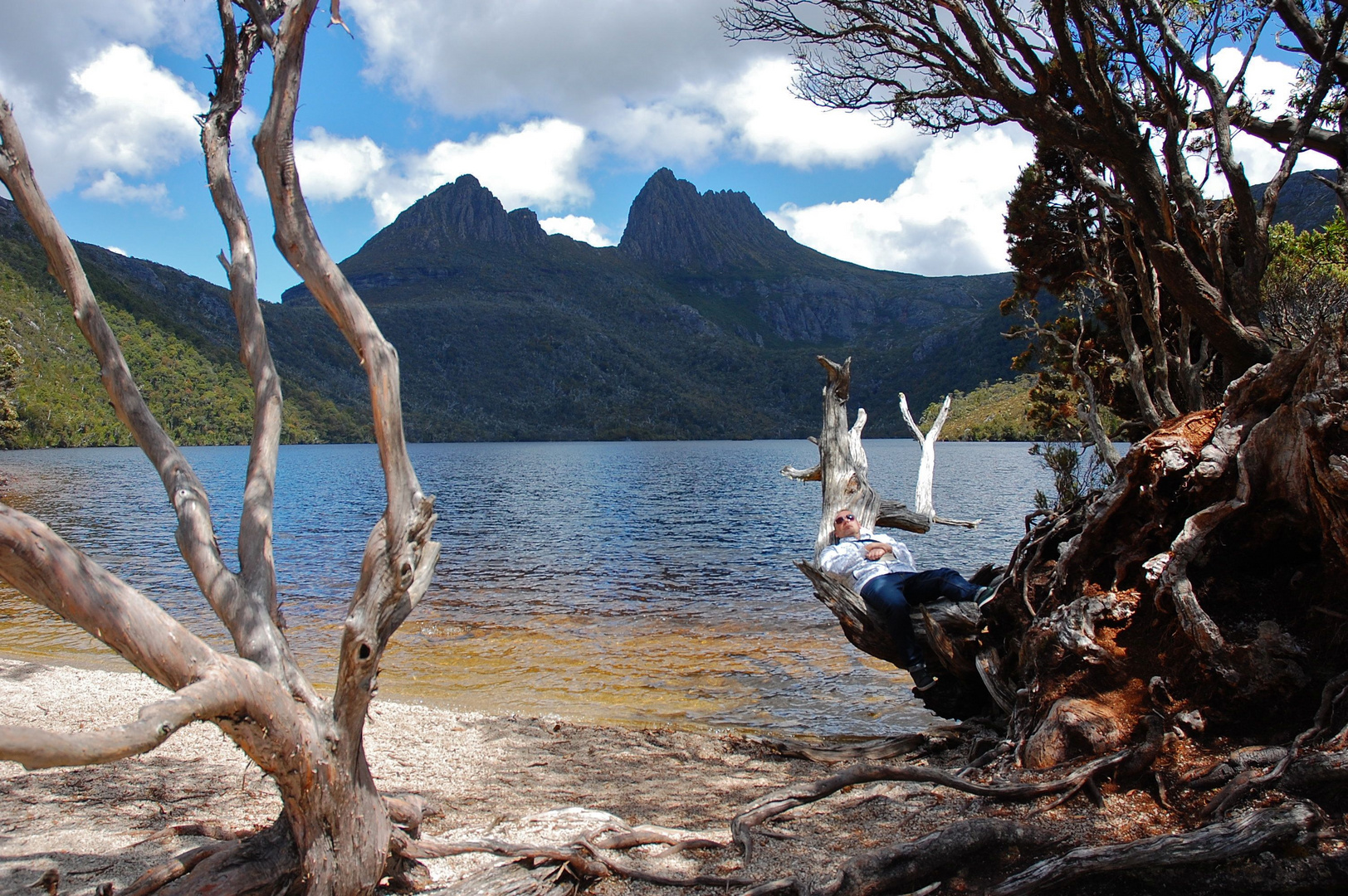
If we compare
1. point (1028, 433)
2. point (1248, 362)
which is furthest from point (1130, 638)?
point (1028, 433)

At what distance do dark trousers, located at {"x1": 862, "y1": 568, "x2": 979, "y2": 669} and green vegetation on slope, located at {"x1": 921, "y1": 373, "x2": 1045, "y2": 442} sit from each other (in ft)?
252

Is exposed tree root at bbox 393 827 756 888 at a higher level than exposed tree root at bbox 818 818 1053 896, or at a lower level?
lower

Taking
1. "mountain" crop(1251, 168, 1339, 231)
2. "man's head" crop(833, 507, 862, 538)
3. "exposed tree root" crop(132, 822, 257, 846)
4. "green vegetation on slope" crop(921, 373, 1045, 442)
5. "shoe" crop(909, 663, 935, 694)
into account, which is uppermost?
"mountain" crop(1251, 168, 1339, 231)

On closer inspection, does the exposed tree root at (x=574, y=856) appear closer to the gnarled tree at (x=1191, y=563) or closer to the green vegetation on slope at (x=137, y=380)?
the gnarled tree at (x=1191, y=563)

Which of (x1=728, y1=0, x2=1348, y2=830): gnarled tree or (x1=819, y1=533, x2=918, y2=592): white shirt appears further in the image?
(x1=819, y1=533, x2=918, y2=592): white shirt

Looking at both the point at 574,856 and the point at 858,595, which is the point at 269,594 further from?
the point at 858,595

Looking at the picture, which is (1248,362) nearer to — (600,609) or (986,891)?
(986,891)

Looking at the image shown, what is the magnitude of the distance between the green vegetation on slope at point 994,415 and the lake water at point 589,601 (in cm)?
5232

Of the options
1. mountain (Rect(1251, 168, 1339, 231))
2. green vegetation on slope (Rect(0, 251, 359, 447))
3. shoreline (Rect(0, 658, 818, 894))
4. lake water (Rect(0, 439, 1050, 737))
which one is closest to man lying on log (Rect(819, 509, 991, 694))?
shoreline (Rect(0, 658, 818, 894))

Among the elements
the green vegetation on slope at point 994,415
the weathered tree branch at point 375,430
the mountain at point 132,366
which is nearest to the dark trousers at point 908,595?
the weathered tree branch at point 375,430

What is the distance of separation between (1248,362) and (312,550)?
23472 millimetres

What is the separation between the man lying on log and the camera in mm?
6812

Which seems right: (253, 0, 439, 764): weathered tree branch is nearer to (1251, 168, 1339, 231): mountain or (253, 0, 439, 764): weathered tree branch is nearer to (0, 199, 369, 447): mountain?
(1251, 168, 1339, 231): mountain

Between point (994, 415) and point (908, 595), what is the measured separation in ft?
325
